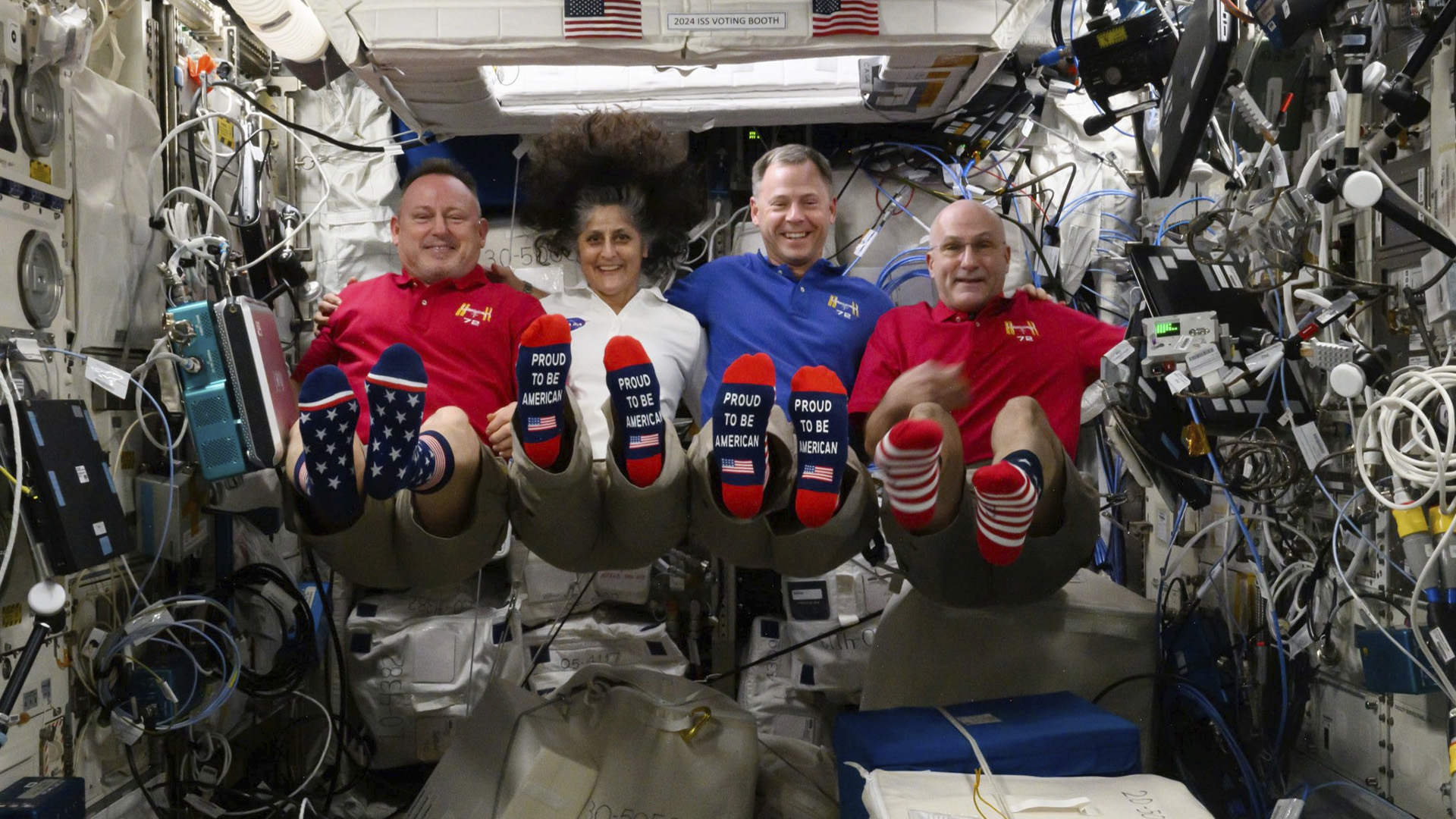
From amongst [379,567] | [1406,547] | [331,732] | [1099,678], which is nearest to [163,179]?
[379,567]

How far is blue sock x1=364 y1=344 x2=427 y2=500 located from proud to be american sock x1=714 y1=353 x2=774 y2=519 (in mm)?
671

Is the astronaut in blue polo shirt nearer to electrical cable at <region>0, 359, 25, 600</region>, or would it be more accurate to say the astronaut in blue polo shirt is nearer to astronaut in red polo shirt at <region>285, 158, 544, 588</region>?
astronaut in red polo shirt at <region>285, 158, 544, 588</region>

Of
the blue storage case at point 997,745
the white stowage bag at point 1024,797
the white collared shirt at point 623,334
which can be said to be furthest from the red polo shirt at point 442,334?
the white stowage bag at point 1024,797

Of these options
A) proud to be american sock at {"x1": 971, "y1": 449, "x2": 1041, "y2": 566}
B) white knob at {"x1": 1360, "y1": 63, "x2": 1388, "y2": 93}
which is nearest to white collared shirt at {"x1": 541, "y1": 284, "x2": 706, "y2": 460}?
proud to be american sock at {"x1": 971, "y1": 449, "x2": 1041, "y2": 566}

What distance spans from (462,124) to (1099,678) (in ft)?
9.10

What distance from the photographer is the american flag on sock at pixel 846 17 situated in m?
2.75

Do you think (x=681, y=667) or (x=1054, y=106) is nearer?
(x=681, y=667)

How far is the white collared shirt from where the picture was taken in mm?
3014

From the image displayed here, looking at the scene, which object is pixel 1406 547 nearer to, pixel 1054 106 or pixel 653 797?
pixel 653 797

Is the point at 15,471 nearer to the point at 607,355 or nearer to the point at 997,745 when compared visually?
the point at 607,355

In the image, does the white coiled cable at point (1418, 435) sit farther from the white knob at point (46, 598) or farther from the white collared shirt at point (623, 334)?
the white knob at point (46, 598)

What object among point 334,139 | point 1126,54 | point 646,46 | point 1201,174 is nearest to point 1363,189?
point 1126,54

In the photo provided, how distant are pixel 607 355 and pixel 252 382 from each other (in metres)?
1.11

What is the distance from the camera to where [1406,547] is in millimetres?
2045
